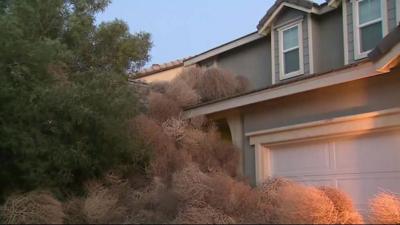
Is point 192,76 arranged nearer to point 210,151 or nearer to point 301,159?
point 210,151

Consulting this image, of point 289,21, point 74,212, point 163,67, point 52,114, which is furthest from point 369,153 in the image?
point 163,67

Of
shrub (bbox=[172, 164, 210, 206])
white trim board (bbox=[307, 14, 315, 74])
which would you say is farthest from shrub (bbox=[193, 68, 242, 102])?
shrub (bbox=[172, 164, 210, 206])

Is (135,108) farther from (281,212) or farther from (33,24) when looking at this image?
(281,212)

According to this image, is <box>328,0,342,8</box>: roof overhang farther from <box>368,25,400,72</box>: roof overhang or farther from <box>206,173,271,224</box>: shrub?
<box>206,173,271,224</box>: shrub

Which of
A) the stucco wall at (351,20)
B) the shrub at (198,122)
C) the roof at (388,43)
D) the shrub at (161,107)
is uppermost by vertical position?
the stucco wall at (351,20)

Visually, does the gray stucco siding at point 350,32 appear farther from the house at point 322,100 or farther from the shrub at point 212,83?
the shrub at point 212,83

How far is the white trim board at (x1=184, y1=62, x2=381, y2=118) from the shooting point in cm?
1000

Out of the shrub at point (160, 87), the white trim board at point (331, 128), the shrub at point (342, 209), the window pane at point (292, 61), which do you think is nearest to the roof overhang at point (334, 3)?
the window pane at point (292, 61)

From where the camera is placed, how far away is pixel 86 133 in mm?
9461

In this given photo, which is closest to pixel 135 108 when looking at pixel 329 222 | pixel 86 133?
pixel 86 133

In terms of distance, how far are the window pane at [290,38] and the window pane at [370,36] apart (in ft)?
6.88

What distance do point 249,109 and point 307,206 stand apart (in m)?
5.37

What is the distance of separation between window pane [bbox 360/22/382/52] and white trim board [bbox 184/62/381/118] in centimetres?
228

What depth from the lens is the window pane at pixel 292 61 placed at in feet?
46.6
